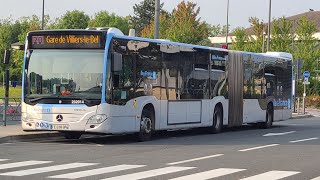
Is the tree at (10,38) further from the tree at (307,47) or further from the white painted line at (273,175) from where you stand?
the white painted line at (273,175)

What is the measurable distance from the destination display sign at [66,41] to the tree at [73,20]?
9676 cm

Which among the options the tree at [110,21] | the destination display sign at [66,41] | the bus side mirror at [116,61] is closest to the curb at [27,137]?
the destination display sign at [66,41]

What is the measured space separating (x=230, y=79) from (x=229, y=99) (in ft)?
2.68

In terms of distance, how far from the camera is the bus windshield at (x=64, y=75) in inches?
658

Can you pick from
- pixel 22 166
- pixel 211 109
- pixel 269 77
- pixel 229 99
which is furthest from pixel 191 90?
pixel 22 166

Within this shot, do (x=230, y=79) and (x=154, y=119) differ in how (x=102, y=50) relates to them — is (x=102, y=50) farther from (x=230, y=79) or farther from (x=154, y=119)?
(x=230, y=79)

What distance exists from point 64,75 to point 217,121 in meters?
7.78

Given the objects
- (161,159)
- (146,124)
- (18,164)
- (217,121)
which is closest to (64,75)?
(146,124)

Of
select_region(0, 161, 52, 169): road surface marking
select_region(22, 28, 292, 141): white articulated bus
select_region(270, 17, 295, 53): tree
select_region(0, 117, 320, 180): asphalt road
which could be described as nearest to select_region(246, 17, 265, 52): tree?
select_region(270, 17, 295, 53): tree

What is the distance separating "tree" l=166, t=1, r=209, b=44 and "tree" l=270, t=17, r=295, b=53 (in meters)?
8.98

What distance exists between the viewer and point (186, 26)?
214 feet

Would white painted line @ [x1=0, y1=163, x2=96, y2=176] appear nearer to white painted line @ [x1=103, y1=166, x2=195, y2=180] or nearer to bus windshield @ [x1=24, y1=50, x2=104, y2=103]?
white painted line @ [x1=103, y1=166, x2=195, y2=180]

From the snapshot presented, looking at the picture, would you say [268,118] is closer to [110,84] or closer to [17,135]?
[110,84]

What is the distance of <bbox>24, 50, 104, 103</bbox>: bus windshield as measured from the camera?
658 inches
